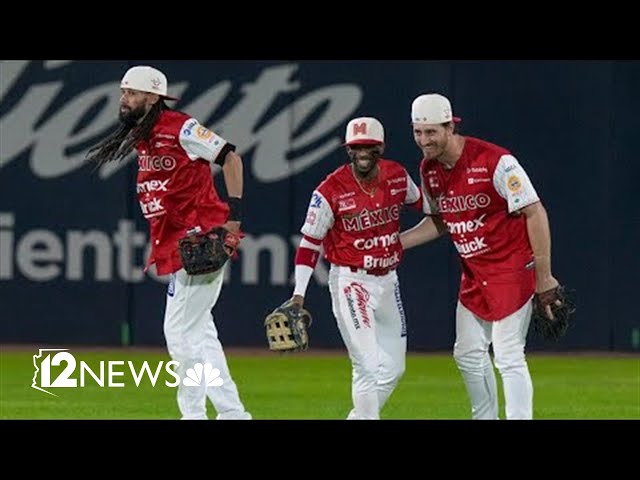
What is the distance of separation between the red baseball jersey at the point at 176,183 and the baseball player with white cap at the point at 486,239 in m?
1.37

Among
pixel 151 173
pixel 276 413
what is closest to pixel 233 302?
pixel 276 413

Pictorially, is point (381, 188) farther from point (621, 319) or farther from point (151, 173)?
point (621, 319)

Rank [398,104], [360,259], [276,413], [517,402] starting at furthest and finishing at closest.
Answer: [398,104], [276,413], [360,259], [517,402]

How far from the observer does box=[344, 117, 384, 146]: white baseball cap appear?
11.1 m

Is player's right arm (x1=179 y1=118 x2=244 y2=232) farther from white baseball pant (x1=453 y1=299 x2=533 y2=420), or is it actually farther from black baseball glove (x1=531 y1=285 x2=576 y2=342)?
black baseball glove (x1=531 y1=285 x2=576 y2=342)

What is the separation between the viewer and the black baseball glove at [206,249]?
11.0m

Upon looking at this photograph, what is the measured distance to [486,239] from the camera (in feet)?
35.6

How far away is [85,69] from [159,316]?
8.31 feet

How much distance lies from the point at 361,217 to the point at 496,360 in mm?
1309

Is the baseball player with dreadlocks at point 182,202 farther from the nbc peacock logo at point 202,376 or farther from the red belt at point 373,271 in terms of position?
the red belt at point 373,271

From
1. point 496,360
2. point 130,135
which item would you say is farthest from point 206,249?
point 496,360

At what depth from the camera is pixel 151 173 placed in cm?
1126

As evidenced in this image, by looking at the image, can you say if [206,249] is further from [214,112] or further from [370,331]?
[214,112]

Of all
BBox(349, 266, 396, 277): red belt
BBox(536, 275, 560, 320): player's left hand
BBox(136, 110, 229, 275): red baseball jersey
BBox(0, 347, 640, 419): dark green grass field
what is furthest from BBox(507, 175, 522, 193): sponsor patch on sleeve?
BBox(0, 347, 640, 419): dark green grass field
